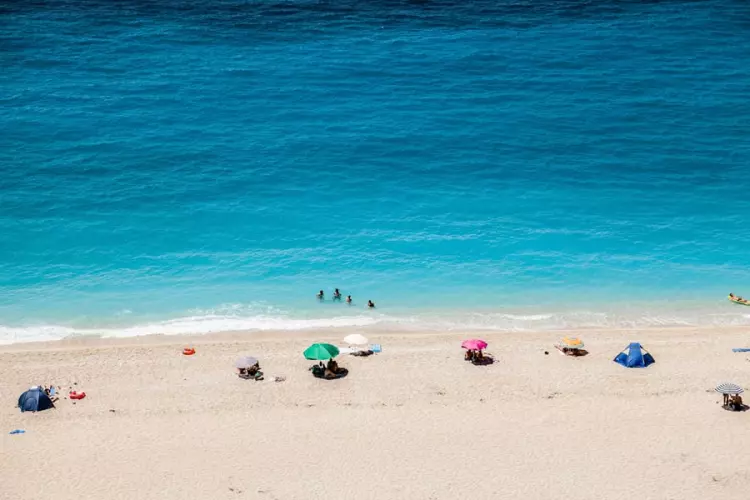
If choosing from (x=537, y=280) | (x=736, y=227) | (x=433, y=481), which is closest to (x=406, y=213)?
(x=537, y=280)

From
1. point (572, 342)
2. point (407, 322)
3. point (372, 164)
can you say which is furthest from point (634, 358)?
point (372, 164)

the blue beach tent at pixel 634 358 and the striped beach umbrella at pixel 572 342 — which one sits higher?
the striped beach umbrella at pixel 572 342

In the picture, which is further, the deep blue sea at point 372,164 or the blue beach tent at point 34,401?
the deep blue sea at point 372,164

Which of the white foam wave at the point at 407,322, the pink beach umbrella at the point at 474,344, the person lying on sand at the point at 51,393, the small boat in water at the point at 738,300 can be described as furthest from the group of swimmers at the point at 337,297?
the small boat in water at the point at 738,300

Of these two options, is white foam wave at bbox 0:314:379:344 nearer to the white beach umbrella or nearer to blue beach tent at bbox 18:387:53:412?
the white beach umbrella

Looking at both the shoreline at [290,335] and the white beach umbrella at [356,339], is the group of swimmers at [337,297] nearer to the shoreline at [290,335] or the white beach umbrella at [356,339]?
the shoreline at [290,335]

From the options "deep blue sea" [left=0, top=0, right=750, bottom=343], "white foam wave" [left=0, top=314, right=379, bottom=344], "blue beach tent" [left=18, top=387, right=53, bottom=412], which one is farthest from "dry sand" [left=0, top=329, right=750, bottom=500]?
"deep blue sea" [left=0, top=0, right=750, bottom=343]

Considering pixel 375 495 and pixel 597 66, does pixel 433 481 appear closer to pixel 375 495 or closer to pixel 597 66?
Answer: pixel 375 495
